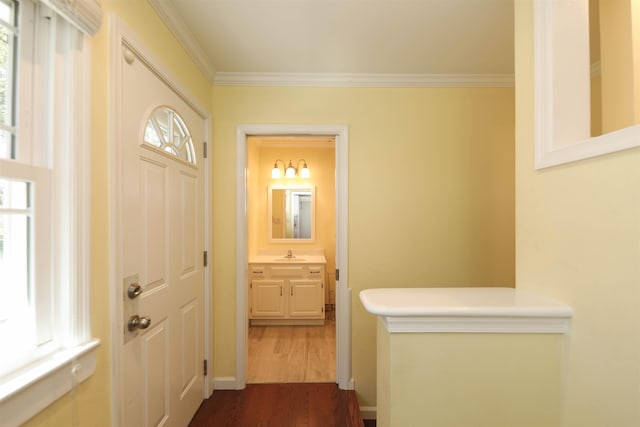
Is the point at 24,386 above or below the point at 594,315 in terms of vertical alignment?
below

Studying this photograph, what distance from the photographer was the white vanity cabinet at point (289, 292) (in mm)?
3463

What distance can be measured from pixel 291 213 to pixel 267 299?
3.87ft

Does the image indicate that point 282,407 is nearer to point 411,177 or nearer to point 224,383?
point 224,383

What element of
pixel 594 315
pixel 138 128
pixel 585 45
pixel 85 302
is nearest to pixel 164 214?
pixel 138 128

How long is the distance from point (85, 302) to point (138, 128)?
0.74m

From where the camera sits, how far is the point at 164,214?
147 cm

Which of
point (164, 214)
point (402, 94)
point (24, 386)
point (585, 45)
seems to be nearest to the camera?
point (24, 386)

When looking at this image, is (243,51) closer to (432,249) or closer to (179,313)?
(179,313)

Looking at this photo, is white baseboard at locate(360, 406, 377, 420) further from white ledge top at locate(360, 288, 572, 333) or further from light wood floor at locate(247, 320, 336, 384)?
white ledge top at locate(360, 288, 572, 333)

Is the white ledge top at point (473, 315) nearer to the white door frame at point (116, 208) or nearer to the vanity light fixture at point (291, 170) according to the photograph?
the white door frame at point (116, 208)

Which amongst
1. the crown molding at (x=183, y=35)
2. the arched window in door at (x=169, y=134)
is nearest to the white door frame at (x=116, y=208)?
the arched window in door at (x=169, y=134)

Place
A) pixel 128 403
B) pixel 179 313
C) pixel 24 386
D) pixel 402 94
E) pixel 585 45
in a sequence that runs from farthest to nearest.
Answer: pixel 402 94, pixel 179 313, pixel 128 403, pixel 585 45, pixel 24 386

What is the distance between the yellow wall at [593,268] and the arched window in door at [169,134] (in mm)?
1650

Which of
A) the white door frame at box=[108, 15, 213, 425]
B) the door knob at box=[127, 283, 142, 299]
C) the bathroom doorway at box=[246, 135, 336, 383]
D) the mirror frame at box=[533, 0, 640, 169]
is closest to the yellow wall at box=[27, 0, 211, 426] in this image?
the white door frame at box=[108, 15, 213, 425]
